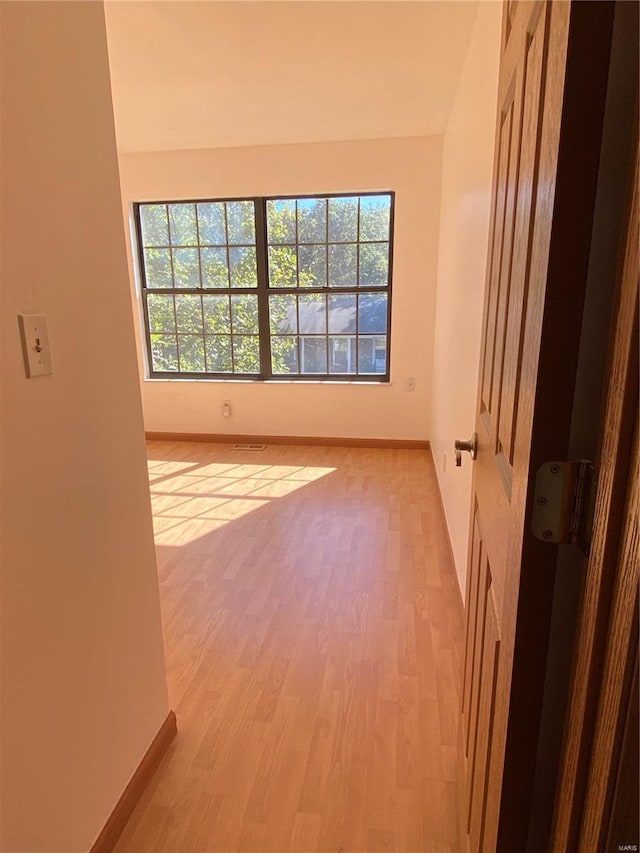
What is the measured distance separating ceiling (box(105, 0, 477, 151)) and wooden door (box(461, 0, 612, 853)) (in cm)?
165

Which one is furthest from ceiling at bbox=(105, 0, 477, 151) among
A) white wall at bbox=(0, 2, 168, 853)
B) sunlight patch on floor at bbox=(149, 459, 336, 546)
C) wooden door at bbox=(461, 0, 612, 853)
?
sunlight patch on floor at bbox=(149, 459, 336, 546)

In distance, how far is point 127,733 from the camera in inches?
50.0

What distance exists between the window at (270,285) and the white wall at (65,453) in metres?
3.18

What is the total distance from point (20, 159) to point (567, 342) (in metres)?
0.95

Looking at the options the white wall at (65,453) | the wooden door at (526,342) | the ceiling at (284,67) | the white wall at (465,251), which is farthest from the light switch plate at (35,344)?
the ceiling at (284,67)

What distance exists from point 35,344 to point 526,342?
85 cm

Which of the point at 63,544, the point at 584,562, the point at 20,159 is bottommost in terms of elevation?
the point at 63,544

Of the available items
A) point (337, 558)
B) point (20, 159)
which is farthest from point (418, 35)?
point (337, 558)

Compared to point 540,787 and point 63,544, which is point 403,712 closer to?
point 540,787

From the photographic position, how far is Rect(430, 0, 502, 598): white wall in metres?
1.85

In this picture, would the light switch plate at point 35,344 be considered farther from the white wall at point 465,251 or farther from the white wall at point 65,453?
the white wall at point 465,251

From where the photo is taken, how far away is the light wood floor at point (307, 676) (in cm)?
126

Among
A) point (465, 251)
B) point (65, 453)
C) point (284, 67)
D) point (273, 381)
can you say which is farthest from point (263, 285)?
point (65, 453)

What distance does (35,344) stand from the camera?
0.90m
